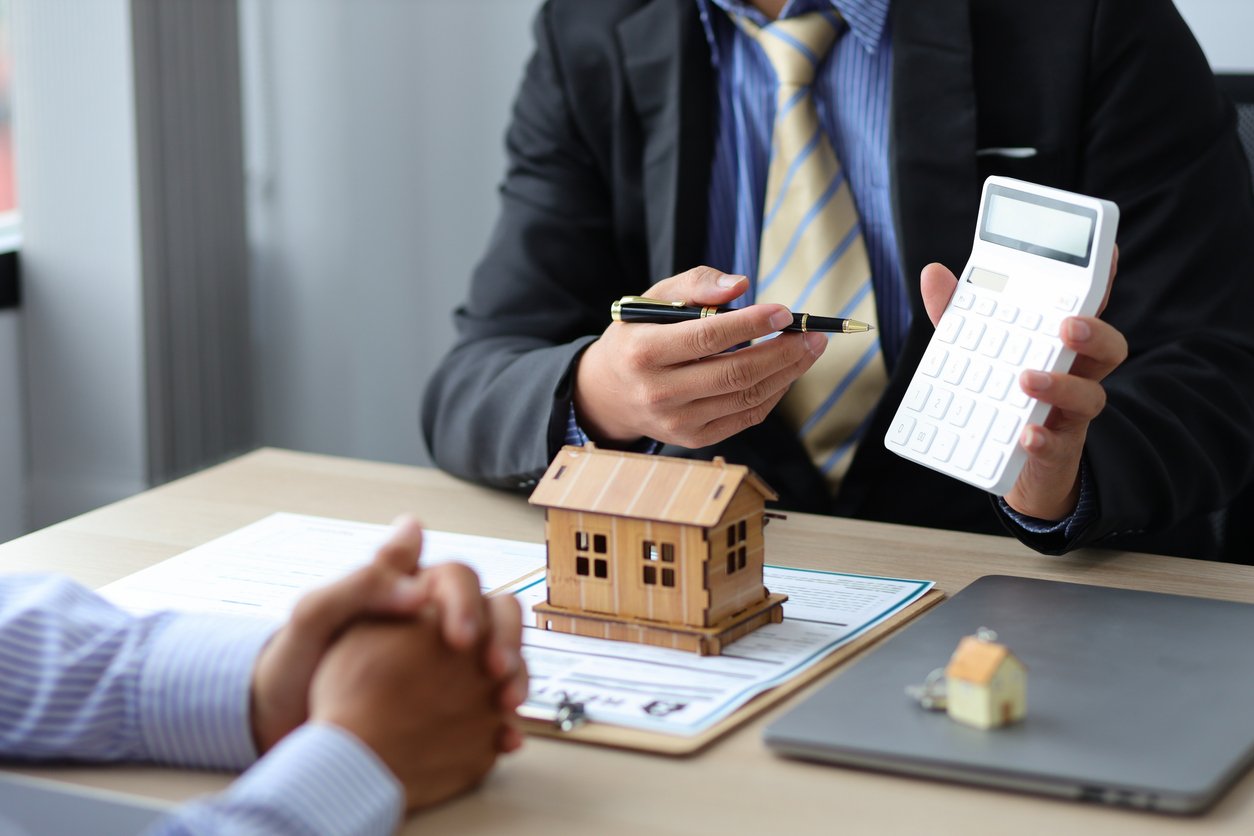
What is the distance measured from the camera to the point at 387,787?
0.52 meters

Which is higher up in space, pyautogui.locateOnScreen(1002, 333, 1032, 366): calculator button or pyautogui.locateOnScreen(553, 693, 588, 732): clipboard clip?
pyautogui.locateOnScreen(1002, 333, 1032, 366): calculator button

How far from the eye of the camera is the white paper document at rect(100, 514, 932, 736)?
25.1 inches

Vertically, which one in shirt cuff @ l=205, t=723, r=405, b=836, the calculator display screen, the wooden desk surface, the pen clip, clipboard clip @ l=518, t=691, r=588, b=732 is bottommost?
the wooden desk surface

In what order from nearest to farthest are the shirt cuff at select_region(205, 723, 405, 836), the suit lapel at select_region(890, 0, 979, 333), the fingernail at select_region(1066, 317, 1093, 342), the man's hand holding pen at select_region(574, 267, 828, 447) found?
the shirt cuff at select_region(205, 723, 405, 836) < the fingernail at select_region(1066, 317, 1093, 342) < the man's hand holding pen at select_region(574, 267, 828, 447) < the suit lapel at select_region(890, 0, 979, 333)

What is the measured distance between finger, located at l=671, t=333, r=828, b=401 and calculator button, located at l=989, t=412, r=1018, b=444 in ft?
0.44

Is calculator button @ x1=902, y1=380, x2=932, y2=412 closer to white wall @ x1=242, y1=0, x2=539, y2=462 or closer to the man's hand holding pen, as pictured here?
the man's hand holding pen

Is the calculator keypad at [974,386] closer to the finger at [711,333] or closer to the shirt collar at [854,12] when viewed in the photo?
the finger at [711,333]

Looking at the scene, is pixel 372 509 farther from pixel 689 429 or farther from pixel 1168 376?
pixel 1168 376

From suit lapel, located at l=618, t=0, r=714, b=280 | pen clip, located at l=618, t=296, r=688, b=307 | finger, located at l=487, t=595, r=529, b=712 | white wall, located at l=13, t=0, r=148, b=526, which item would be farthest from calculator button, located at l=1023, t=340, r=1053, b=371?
white wall, located at l=13, t=0, r=148, b=526

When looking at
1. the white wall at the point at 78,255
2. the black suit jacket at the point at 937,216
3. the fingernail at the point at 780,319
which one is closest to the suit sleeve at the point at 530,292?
the black suit jacket at the point at 937,216

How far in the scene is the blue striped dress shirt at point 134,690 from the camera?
1.88 ft

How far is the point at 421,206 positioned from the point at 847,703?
1524 mm

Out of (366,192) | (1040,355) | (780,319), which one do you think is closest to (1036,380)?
(1040,355)

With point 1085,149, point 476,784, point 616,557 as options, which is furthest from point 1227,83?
point 476,784
